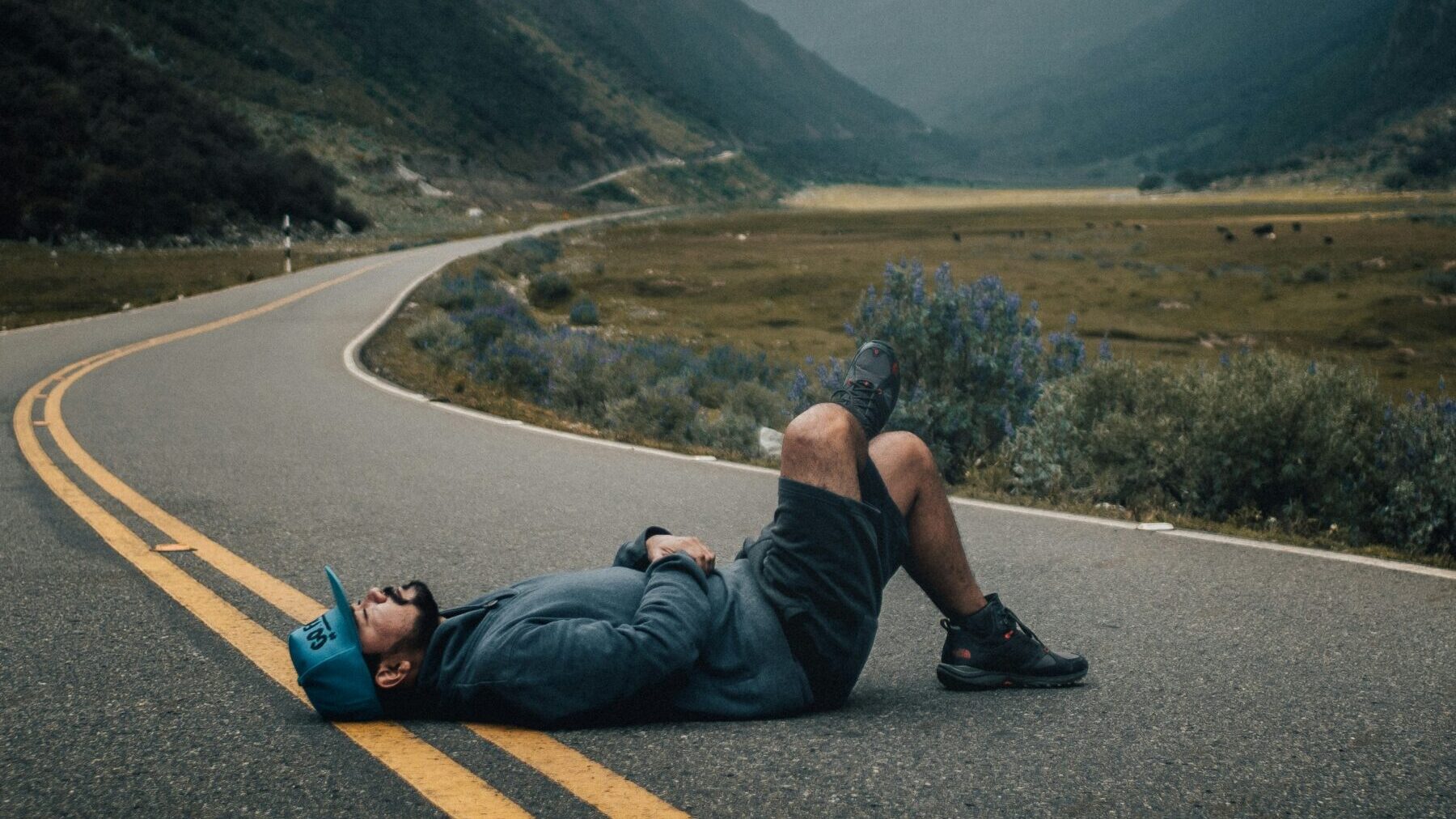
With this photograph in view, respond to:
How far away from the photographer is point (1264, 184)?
133125 millimetres

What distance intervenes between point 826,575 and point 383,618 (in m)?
1.30

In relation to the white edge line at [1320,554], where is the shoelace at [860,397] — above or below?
above

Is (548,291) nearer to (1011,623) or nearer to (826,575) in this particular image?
(1011,623)

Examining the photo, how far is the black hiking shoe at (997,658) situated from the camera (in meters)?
4.12

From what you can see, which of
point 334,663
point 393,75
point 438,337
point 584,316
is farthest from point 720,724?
point 393,75

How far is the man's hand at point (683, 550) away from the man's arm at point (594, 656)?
0.82ft

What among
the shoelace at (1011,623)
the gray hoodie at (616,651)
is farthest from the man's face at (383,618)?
the shoelace at (1011,623)

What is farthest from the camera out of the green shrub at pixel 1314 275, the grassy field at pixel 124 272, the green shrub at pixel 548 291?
the green shrub at pixel 1314 275

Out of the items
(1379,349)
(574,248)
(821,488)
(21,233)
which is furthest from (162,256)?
(821,488)

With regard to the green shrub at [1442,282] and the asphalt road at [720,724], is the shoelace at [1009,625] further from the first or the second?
the green shrub at [1442,282]

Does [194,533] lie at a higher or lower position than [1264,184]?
lower

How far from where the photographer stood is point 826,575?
3688 millimetres

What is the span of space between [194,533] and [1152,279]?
37.6 meters

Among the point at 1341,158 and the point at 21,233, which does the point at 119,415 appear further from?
the point at 1341,158
